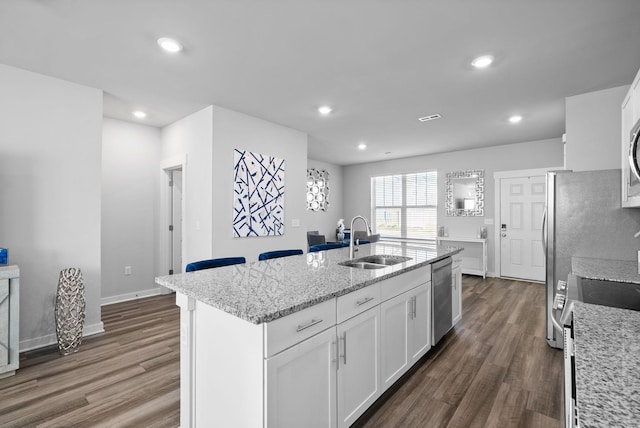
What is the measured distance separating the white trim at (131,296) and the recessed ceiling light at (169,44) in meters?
3.51

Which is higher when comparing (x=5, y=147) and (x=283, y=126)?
(x=283, y=126)

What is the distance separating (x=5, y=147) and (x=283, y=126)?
3.08 m

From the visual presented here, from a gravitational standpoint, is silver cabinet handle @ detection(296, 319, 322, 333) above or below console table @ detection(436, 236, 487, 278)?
above

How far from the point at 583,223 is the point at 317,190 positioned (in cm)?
549

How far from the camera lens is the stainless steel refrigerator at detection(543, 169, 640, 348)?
2568 millimetres

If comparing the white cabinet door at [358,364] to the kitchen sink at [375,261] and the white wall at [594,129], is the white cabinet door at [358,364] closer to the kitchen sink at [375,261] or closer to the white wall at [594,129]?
the kitchen sink at [375,261]

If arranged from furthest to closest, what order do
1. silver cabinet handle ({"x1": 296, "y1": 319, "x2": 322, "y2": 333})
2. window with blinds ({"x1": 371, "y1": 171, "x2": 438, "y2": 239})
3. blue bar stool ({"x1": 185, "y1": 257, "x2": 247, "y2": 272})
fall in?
window with blinds ({"x1": 371, "y1": 171, "x2": 438, "y2": 239}) < blue bar stool ({"x1": 185, "y1": 257, "x2": 247, "y2": 272}) < silver cabinet handle ({"x1": 296, "y1": 319, "x2": 322, "y2": 333})

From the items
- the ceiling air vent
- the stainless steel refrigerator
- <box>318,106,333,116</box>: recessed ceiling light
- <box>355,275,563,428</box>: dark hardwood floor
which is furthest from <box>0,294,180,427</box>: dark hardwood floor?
the ceiling air vent

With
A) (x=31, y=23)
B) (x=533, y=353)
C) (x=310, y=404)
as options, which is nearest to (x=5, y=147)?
(x=31, y=23)

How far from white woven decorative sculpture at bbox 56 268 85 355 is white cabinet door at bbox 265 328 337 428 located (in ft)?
8.83

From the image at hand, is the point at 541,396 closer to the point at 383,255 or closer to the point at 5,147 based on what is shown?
the point at 383,255

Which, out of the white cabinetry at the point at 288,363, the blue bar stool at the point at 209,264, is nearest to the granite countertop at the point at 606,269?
the white cabinetry at the point at 288,363

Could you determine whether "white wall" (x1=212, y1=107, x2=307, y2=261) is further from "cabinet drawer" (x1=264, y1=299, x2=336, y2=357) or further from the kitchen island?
"cabinet drawer" (x1=264, y1=299, x2=336, y2=357)

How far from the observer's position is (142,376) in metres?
2.37
